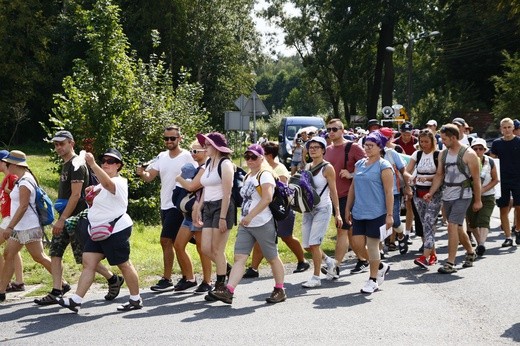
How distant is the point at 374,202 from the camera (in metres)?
9.15

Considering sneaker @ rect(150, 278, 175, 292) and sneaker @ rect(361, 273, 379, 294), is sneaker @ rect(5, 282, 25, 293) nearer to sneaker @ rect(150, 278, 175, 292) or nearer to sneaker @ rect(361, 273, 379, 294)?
sneaker @ rect(150, 278, 175, 292)

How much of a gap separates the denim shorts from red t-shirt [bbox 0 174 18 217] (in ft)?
11.0

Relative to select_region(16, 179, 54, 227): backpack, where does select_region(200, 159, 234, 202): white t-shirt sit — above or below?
above

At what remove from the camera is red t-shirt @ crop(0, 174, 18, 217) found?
925cm

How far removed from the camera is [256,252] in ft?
35.1

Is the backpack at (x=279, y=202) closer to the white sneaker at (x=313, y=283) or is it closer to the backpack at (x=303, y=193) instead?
the backpack at (x=303, y=193)

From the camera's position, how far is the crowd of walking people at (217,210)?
820 centimetres

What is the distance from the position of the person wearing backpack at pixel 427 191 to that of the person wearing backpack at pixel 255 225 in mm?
2810

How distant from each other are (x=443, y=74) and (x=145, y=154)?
4293 cm

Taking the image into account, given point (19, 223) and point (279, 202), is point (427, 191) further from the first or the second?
point (19, 223)

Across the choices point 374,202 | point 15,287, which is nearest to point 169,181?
point 15,287

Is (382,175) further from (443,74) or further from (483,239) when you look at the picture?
(443,74)

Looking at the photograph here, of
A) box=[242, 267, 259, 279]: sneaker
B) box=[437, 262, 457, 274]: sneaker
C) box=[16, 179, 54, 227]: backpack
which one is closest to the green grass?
box=[242, 267, 259, 279]: sneaker

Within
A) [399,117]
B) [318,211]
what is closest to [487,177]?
[318,211]
